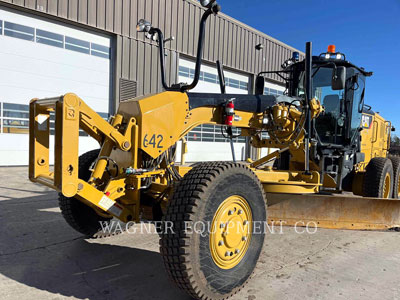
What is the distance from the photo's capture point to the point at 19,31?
10516mm

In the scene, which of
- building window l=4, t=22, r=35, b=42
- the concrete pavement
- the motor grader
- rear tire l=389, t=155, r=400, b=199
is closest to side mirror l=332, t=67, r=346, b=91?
the motor grader

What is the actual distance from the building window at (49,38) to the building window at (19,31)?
0.64 feet

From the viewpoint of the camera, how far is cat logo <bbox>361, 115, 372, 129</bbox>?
585 centimetres

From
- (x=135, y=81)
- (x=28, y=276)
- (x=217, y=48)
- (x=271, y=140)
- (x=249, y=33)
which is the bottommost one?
(x=28, y=276)

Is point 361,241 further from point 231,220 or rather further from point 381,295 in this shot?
point 231,220

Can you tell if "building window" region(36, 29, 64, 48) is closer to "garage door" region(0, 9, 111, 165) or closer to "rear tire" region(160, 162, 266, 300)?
"garage door" region(0, 9, 111, 165)

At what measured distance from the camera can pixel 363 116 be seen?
584cm

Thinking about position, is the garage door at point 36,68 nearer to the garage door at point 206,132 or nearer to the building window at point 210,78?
the building window at point 210,78

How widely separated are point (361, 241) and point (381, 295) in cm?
153

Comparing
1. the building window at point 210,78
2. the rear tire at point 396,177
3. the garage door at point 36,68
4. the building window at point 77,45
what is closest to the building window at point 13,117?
the garage door at point 36,68

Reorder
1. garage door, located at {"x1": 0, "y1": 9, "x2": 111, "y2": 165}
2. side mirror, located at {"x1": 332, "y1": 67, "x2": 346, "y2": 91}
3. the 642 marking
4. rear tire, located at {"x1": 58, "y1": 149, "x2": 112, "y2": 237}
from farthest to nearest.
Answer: garage door, located at {"x1": 0, "y1": 9, "x2": 111, "y2": 165} → side mirror, located at {"x1": 332, "y1": 67, "x2": 346, "y2": 91} → rear tire, located at {"x1": 58, "y1": 149, "x2": 112, "y2": 237} → the 642 marking

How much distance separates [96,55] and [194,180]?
1149 cm

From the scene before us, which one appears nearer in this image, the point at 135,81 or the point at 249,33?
the point at 135,81

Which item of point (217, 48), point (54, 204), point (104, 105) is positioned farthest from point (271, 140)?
point (217, 48)
